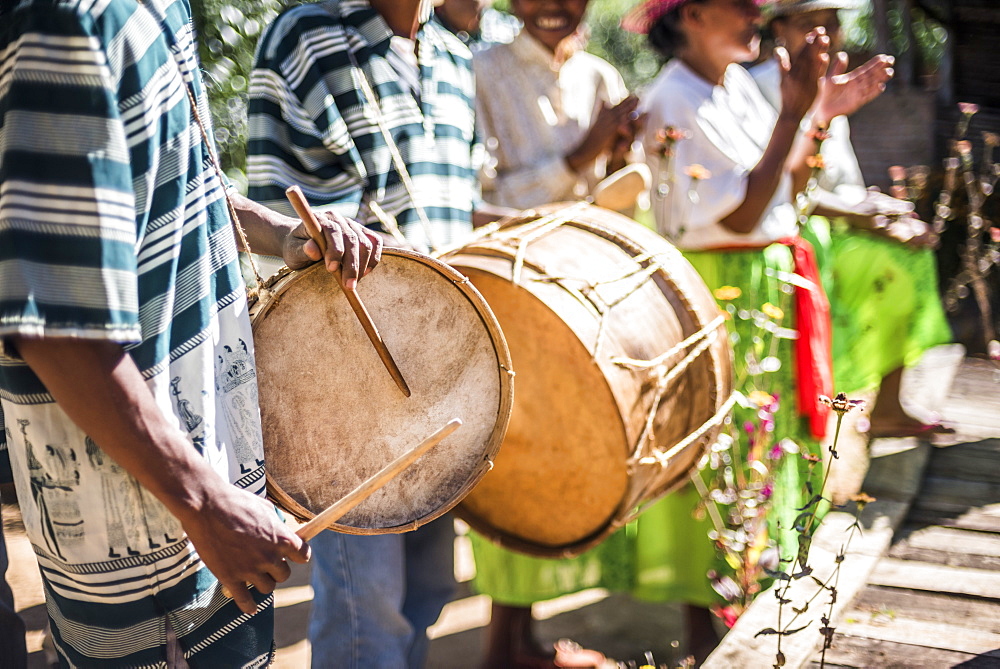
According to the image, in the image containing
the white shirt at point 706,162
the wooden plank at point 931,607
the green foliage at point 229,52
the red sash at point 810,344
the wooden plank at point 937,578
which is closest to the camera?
the wooden plank at point 931,607

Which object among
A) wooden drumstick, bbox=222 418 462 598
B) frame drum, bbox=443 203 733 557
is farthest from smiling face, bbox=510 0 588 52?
wooden drumstick, bbox=222 418 462 598

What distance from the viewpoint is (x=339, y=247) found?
1.31 meters

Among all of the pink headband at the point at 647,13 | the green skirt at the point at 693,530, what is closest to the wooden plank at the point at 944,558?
the green skirt at the point at 693,530

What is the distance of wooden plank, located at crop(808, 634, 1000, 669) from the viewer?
191cm

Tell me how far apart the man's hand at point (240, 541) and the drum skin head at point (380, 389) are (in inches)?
11.8

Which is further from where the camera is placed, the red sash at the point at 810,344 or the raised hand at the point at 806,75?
the red sash at the point at 810,344

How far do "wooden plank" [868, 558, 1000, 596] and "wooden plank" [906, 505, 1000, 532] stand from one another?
14.8 inches

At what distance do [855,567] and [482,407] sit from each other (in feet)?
4.47

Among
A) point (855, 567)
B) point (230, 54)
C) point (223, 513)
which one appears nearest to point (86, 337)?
point (223, 513)

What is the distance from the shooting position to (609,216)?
2.42 m

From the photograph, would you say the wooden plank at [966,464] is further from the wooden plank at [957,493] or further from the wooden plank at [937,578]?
the wooden plank at [937,578]

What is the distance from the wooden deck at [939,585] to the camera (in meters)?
1.98

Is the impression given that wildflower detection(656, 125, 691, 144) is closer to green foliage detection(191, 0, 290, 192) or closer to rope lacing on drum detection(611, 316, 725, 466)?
rope lacing on drum detection(611, 316, 725, 466)

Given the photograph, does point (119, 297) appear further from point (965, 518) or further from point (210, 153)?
point (965, 518)
